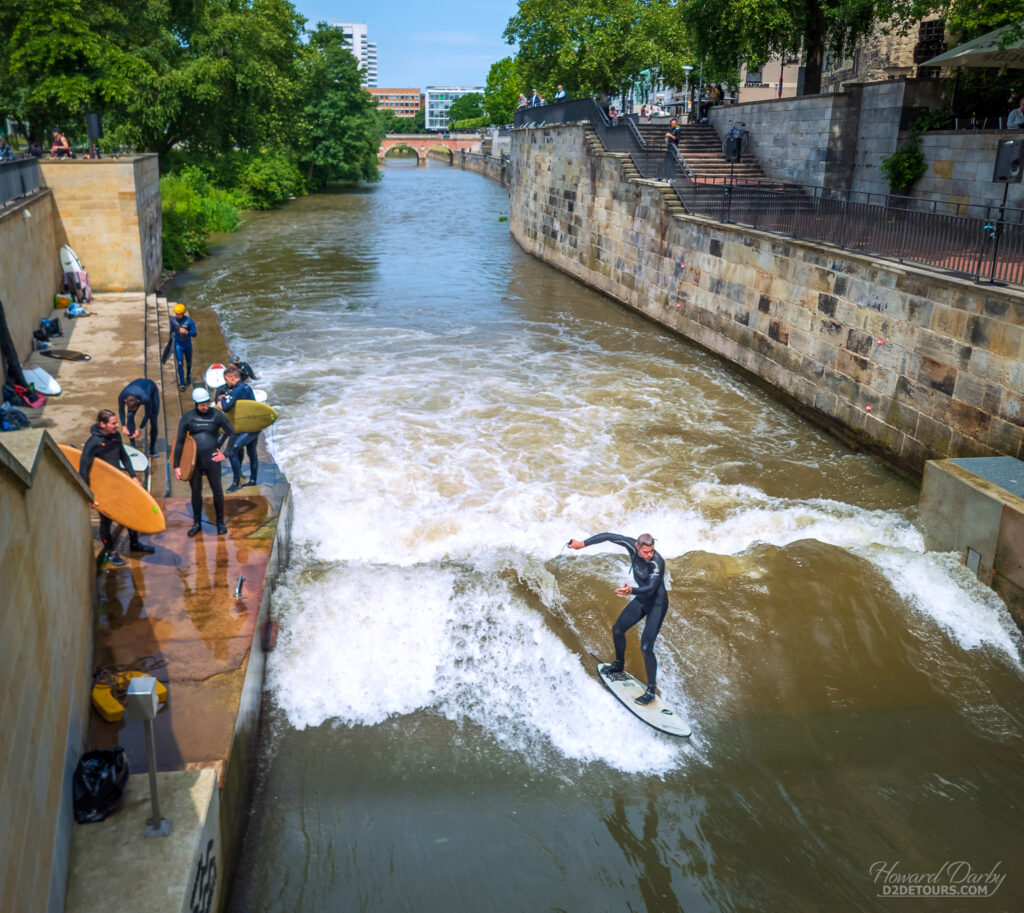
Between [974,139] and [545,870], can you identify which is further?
[974,139]

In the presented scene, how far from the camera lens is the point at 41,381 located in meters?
12.7

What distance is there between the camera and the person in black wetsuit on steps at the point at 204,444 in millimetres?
8602

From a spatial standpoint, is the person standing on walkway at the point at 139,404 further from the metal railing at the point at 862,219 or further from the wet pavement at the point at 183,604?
the metal railing at the point at 862,219

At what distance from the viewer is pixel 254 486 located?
10289mm

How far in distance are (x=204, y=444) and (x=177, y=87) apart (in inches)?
1204

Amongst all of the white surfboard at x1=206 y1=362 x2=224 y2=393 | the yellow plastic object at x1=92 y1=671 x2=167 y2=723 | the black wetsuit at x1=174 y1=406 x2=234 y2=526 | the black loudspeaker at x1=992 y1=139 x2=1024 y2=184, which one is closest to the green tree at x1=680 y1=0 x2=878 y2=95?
the black loudspeaker at x1=992 y1=139 x2=1024 y2=184

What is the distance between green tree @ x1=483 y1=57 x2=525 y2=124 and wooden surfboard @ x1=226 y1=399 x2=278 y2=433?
260 ft

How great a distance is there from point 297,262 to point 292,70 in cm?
1924

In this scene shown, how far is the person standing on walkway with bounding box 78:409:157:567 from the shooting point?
7.81 meters

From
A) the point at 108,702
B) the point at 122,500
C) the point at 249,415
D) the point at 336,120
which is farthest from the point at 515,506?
the point at 336,120

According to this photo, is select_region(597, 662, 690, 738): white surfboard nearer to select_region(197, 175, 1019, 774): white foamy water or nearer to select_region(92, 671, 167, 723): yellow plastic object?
select_region(197, 175, 1019, 774): white foamy water

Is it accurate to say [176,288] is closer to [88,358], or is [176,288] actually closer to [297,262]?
[297,262]

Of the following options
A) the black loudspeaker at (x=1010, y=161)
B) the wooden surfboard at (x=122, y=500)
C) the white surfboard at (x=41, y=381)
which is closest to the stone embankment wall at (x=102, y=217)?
the white surfboard at (x=41, y=381)

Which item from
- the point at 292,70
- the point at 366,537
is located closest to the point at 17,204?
the point at 366,537
